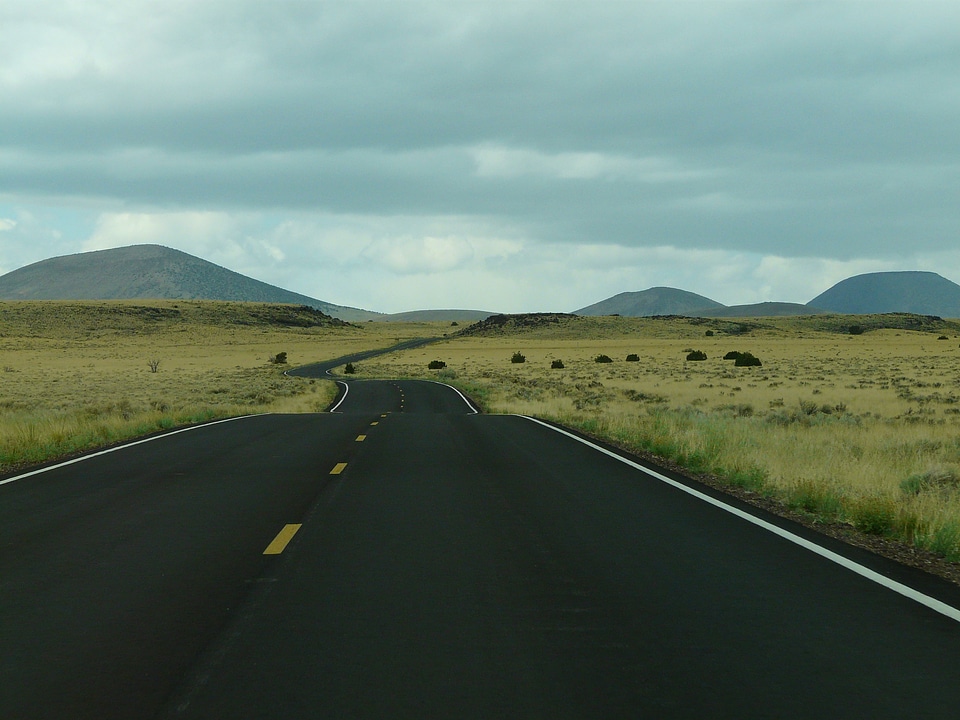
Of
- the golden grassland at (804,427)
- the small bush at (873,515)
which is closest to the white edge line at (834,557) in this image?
the golden grassland at (804,427)

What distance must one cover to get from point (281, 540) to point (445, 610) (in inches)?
115

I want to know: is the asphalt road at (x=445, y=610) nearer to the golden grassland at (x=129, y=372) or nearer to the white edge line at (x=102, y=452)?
the white edge line at (x=102, y=452)

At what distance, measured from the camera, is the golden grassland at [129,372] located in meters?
22.1

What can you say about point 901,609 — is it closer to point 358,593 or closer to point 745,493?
point 358,593

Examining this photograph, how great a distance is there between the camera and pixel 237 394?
158 ft

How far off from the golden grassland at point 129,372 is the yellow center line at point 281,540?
27.7 feet

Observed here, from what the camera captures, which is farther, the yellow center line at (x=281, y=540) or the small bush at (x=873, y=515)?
the small bush at (x=873, y=515)

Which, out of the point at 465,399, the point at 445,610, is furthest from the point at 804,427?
the point at 465,399

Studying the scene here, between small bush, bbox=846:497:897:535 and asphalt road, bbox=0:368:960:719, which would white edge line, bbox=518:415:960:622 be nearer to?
asphalt road, bbox=0:368:960:719

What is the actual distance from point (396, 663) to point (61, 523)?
6.12 meters

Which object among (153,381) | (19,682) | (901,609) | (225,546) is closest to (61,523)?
(225,546)

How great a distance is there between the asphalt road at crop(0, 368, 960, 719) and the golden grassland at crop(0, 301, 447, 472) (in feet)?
27.3

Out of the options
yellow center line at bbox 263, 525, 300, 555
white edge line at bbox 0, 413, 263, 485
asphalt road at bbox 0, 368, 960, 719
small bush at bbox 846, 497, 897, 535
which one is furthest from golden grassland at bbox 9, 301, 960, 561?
yellow center line at bbox 263, 525, 300, 555

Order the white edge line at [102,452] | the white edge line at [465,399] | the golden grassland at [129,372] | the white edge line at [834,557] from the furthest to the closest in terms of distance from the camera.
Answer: the white edge line at [465,399] < the golden grassland at [129,372] < the white edge line at [102,452] < the white edge line at [834,557]
